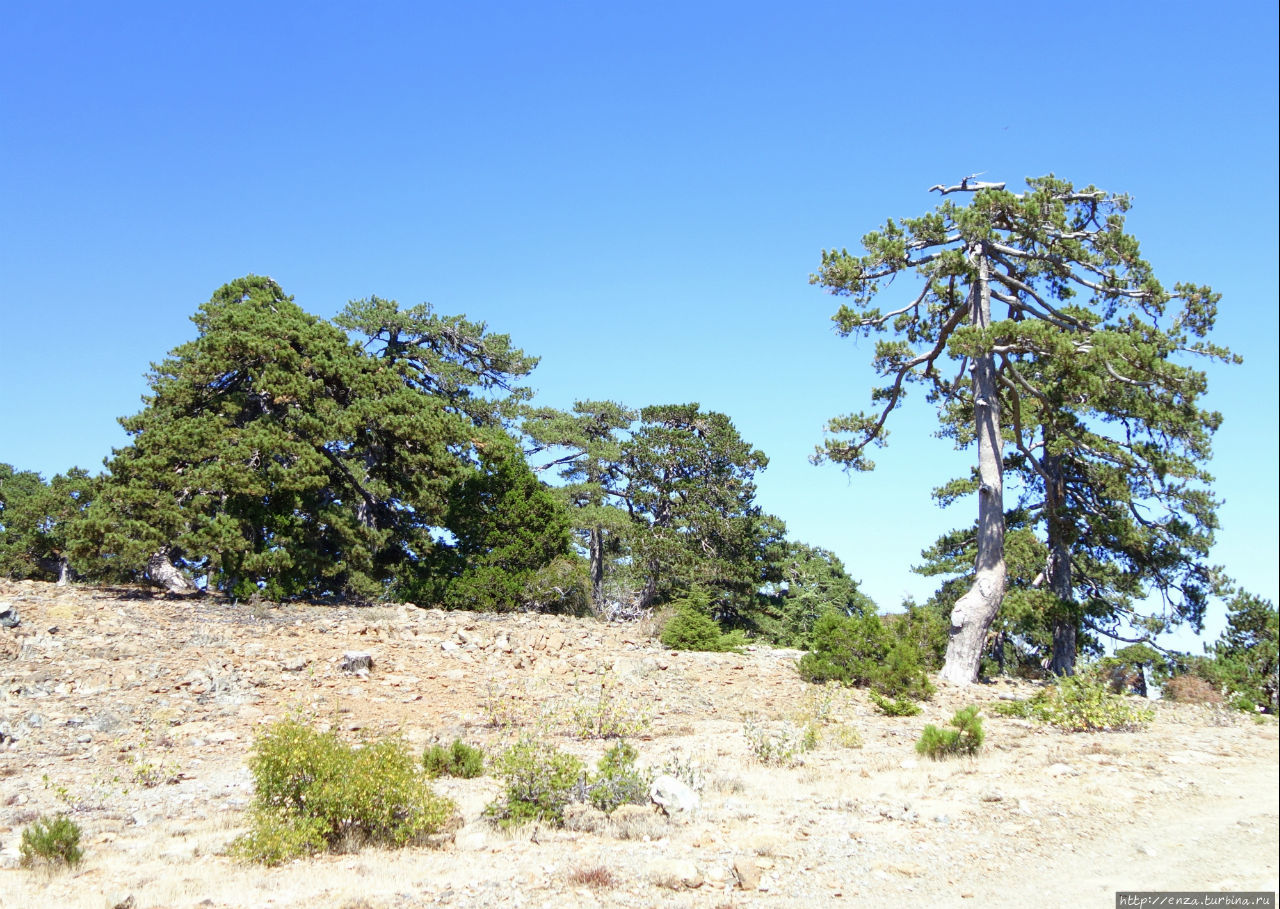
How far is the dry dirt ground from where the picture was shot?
6535mm

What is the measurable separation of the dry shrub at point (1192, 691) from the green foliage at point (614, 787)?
9.98 meters

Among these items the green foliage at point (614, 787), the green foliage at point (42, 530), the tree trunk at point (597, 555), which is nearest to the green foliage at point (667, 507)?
the tree trunk at point (597, 555)

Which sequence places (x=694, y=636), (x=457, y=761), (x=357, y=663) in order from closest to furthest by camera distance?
(x=457, y=761)
(x=357, y=663)
(x=694, y=636)

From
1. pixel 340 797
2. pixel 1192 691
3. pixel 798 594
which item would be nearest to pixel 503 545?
pixel 340 797

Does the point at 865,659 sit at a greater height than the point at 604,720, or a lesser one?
greater

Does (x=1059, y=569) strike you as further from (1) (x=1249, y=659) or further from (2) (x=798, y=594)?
(2) (x=798, y=594)

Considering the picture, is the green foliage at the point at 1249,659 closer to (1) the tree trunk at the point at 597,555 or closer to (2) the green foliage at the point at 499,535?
(2) the green foliage at the point at 499,535

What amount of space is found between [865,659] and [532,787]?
29.1 feet

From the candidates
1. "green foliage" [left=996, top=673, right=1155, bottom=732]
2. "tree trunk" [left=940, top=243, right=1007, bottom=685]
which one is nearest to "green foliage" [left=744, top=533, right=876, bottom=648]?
"tree trunk" [left=940, top=243, right=1007, bottom=685]

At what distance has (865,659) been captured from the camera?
15.8 metres

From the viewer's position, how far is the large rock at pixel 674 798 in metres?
8.14

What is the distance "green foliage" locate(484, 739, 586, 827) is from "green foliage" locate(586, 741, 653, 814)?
8.9 inches

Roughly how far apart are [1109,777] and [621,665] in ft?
27.5

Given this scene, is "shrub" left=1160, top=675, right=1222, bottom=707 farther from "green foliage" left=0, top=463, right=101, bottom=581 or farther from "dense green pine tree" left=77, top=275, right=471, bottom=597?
"green foliage" left=0, top=463, right=101, bottom=581
